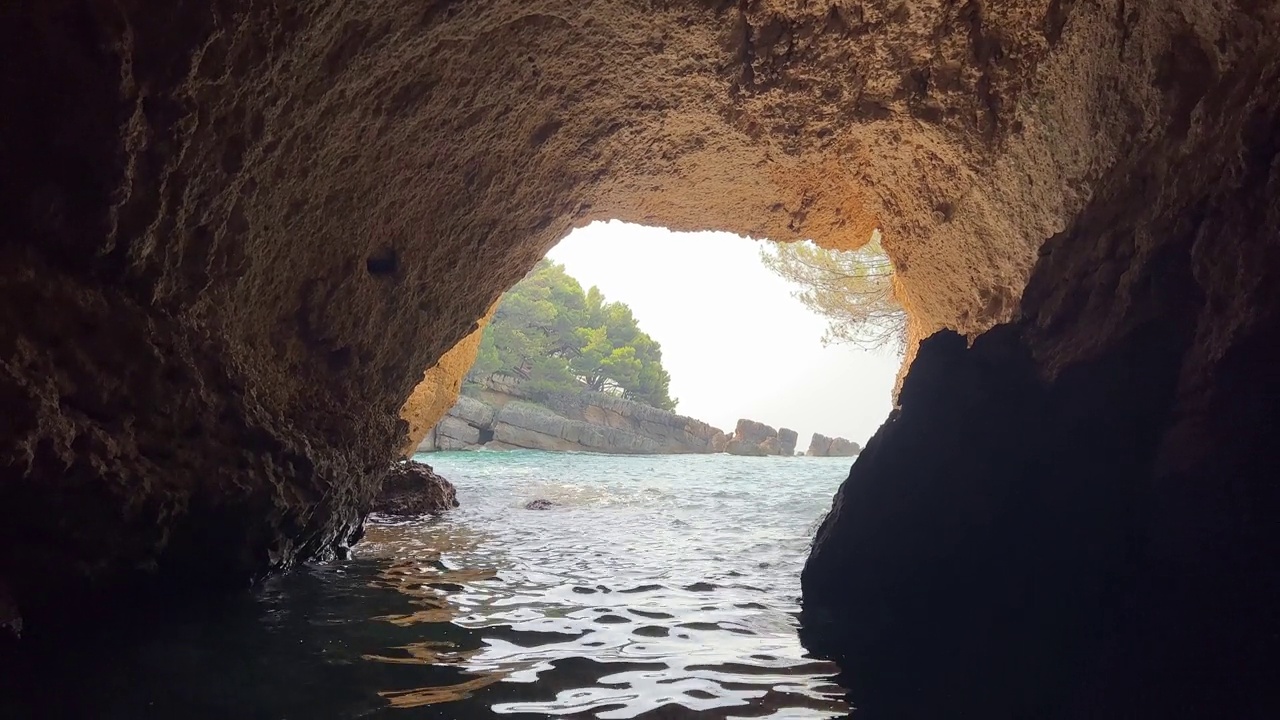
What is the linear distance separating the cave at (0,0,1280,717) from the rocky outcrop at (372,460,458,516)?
282 centimetres

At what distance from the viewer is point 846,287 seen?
16547mm

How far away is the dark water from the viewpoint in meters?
2.37

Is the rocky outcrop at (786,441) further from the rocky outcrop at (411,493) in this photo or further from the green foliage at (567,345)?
the rocky outcrop at (411,493)

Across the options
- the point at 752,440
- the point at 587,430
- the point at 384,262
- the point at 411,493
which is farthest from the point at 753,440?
the point at 384,262

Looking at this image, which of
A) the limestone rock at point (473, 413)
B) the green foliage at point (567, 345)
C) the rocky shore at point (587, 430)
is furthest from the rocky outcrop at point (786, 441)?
the limestone rock at point (473, 413)

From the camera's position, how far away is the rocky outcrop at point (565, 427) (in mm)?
31047

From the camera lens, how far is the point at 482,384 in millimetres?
33781

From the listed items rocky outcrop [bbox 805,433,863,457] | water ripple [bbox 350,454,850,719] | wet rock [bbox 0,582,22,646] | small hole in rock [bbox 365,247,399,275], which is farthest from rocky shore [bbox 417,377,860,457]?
wet rock [bbox 0,582,22,646]

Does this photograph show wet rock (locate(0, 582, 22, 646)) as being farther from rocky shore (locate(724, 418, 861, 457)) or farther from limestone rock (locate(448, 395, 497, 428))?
rocky shore (locate(724, 418, 861, 457))

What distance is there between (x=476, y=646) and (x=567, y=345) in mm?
35226

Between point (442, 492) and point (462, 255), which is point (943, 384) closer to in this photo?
A: point (462, 255)

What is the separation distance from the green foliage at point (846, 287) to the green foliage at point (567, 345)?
19758 mm

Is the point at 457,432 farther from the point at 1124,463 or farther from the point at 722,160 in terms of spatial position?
the point at 1124,463

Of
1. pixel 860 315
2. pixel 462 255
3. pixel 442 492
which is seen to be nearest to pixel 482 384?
pixel 860 315
